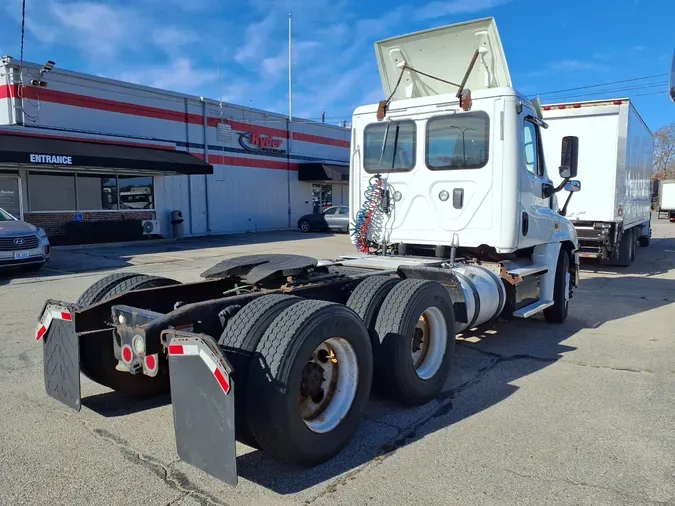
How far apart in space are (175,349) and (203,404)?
1.08ft

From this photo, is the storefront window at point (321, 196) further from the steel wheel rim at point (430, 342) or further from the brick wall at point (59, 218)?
the steel wheel rim at point (430, 342)

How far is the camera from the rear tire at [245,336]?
2957mm

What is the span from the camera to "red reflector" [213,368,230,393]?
8.75 ft

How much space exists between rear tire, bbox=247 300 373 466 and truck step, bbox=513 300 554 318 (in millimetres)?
2969

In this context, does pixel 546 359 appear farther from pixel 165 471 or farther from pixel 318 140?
pixel 318 140

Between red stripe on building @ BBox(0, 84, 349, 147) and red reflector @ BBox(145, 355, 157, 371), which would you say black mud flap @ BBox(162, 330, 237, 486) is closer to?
red reflector @ BBox(145, 355, 157, 371)

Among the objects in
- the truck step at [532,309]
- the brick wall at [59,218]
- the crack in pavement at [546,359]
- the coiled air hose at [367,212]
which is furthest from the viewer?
the brick wall at [59,218]

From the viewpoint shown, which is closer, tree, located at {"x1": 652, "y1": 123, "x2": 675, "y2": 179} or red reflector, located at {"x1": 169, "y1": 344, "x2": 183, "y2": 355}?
red reflector, located at {"x1": 169, "y1": 344, "x2": 183, "y2": 355}

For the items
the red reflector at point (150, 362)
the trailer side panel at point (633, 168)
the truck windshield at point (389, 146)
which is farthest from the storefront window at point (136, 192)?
the red reflector at point (150, 362)

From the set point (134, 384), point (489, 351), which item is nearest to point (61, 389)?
point (134, 384)

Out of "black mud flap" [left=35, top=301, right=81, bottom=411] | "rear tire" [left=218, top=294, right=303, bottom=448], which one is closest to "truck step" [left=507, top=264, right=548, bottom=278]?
"rear tire" [left=218, top=294, right=303, bottom=448]

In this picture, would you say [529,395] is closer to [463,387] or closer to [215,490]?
[463,387]

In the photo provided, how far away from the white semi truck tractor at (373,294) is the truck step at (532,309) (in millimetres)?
33

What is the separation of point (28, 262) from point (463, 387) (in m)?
9.95
